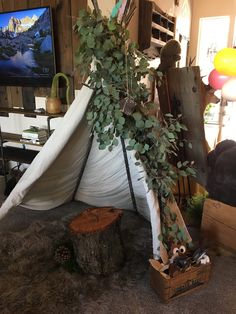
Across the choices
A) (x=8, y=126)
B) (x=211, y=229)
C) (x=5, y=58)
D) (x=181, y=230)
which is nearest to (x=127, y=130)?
(x=181, y=230)

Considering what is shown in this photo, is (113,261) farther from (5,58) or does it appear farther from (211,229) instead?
(5,58)

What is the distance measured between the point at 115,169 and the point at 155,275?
899mm

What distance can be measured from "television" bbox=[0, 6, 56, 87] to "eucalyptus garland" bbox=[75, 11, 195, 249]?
1.26 metres

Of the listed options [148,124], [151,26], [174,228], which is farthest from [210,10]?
[174,228]

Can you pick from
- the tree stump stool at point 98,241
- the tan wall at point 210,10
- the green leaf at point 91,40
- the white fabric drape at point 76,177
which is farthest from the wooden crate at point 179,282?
the tan wall at point 210,10

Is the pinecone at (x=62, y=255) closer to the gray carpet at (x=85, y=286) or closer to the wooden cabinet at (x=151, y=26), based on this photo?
the gray carpet at (x=85, y=286)

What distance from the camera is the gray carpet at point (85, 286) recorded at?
154 centimetres

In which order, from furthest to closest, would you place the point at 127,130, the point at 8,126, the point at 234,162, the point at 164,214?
the point at 8,126
the point at 234,162
the point at 164,214
the point at 127,130

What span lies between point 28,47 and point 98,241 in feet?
6.57

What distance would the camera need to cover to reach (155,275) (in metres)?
1.61

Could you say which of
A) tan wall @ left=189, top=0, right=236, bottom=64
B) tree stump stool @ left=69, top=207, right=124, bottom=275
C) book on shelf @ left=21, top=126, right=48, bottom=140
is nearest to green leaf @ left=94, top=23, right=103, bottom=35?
tree stump stool @ left=69, top=207, right=124, bottom=275

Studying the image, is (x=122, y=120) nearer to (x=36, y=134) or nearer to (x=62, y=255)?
(x=62, y=255)

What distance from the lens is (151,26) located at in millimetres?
2611

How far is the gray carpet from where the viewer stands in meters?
1.54
